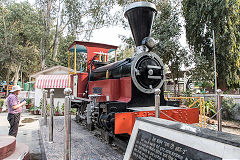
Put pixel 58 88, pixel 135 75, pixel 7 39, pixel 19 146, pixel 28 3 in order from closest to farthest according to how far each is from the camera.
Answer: pixel 19 146 → pixel 135 75 → pixel 58 88 → pixel 7 39 → pixel 28 3

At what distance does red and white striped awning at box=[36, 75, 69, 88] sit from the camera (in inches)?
417

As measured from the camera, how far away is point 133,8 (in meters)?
4.45

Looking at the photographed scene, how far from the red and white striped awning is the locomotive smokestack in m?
7.23

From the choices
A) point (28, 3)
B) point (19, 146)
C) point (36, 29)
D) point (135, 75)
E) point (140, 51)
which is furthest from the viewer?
point (28, 3)

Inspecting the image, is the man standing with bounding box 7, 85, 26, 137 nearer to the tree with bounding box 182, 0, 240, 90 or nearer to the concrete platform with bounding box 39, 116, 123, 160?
the concrete platform with bounding box 39, 116, 123, 160

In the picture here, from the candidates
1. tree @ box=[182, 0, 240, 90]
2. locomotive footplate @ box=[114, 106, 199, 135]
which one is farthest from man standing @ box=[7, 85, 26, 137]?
tree @ box=[182, 0, 240, 90]

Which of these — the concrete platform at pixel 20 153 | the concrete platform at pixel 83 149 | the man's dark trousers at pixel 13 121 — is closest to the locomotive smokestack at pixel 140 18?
the concrete platform at pixel 83 149

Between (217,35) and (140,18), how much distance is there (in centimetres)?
914

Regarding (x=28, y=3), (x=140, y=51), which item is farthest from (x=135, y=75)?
(x=28, y=3)

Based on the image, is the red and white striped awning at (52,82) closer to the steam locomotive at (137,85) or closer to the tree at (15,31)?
the steam locomotive at (137,85)

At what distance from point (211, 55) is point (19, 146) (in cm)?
1254

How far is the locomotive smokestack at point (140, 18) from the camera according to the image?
439 centimetres

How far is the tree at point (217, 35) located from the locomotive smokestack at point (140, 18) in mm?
8253

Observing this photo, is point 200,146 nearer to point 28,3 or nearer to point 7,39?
point 7,39
